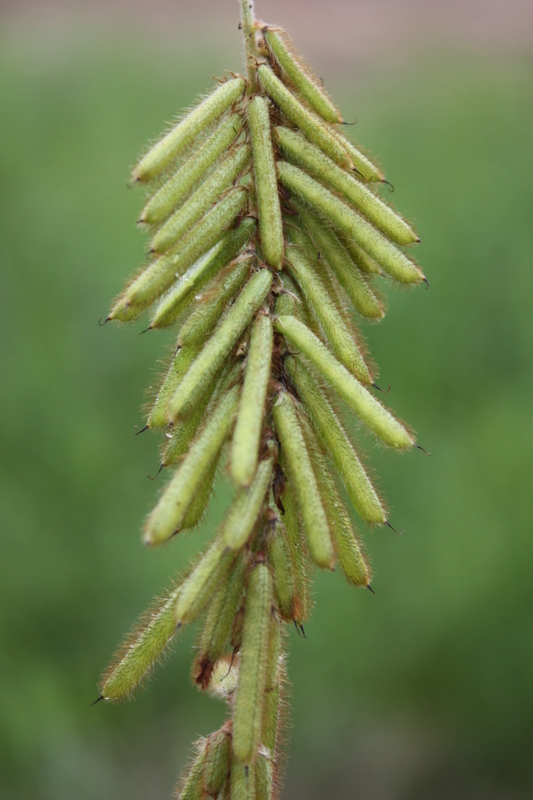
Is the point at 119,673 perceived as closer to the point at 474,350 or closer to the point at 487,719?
the point at 487,719

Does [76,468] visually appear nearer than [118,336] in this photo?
Yes

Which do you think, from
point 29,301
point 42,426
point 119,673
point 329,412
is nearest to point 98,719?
point 42,426

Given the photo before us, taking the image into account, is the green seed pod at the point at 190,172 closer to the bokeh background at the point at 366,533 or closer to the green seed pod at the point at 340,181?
the green seed pod at the point at 340,181

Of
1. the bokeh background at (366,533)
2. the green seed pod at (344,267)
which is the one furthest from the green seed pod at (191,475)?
the bokeh background at (366,533)

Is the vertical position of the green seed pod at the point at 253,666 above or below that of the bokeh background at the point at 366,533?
above

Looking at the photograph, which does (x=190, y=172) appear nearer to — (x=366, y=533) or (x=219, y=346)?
(x=219, y=346)

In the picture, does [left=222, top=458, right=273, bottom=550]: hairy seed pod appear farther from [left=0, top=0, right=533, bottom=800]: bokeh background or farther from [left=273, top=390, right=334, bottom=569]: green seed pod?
[left=0, top=0, right=533, bottom=800]: bokeh background

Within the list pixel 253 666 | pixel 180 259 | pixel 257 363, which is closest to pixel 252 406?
pixel 257 363
